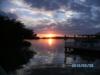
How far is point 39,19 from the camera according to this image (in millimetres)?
9000

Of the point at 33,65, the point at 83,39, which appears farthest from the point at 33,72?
the point at 83,39

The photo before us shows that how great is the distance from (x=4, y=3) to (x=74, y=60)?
959 millimetres

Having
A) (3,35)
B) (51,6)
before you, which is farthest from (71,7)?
(3,35)

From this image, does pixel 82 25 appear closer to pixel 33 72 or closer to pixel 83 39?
pixel 83 39

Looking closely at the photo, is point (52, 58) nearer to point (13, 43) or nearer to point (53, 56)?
point (53, 56)

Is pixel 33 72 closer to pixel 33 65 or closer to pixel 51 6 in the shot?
pixel 33 65

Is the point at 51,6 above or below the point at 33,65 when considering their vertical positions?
above

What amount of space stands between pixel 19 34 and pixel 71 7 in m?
0.62

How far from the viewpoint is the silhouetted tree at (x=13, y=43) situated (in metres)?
8.97

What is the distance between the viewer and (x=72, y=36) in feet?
29.6

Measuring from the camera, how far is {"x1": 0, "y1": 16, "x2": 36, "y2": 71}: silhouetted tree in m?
8.97

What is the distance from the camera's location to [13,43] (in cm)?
899

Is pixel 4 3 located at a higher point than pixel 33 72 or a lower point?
higher

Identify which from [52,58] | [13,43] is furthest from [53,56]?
[13,43]
